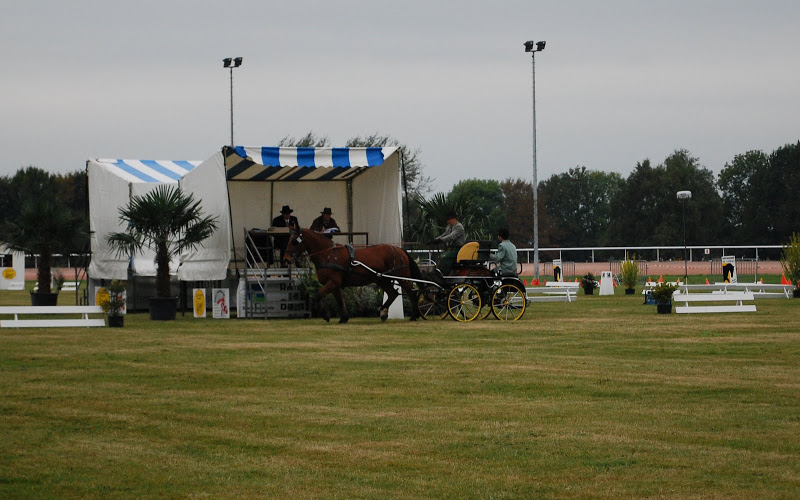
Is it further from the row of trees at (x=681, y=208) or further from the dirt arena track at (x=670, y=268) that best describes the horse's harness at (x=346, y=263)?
the row of trees at (x=681, y=208)

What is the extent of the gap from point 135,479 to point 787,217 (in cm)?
7900

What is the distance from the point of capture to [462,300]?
872 inches

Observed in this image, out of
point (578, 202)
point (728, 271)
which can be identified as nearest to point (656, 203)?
point (578, 202)

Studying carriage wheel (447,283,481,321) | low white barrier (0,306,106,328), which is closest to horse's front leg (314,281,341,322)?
carriage wheel (447,283,481,321)

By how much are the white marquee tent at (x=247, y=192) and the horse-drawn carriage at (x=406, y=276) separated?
258 cm

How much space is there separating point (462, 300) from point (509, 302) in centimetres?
90

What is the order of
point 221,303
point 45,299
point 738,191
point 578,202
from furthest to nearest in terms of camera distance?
point 578,202 < point 738,191 < point 45,299 < point 221,303

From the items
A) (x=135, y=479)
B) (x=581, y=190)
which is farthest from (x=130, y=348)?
(x=581, y=190)

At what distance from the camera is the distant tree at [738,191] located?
85.1m

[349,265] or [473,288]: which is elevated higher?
[349,265]

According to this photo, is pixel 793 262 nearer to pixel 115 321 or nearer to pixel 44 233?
pixel 115 321

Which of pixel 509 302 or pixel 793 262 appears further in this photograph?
pixel 793 262

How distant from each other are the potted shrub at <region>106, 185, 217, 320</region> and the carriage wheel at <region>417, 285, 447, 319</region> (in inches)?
187

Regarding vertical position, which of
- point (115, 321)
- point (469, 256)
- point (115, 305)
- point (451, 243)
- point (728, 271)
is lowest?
point (115, 321)
